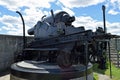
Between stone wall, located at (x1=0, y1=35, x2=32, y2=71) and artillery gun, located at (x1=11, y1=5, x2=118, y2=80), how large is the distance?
258 centimetres

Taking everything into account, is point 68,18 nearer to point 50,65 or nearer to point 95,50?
point 95,50

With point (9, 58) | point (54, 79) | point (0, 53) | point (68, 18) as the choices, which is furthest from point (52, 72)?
point (9, 58)

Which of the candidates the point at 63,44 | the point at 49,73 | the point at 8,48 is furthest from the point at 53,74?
the point at 8,48

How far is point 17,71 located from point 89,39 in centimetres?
201

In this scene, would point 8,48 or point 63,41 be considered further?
point 8,48

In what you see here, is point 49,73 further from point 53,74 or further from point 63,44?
point 63,44

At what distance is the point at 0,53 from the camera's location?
10336 mm

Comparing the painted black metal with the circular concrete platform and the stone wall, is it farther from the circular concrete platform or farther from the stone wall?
the stone wall

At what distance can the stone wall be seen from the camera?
1045cm

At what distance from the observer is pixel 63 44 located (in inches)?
241

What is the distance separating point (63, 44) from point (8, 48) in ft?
18.0

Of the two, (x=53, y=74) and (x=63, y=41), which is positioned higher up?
(x=63, y=41)

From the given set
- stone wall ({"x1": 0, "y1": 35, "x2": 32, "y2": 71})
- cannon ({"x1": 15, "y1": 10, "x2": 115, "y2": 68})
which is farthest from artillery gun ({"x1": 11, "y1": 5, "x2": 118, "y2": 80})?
stone wall ({"x1": 0, "y1": 35, "x2": 32, "y2": 71})

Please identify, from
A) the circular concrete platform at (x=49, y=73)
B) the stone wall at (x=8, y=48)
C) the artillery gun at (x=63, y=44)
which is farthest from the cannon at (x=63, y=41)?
the stone wall at (x=8, y=48)
